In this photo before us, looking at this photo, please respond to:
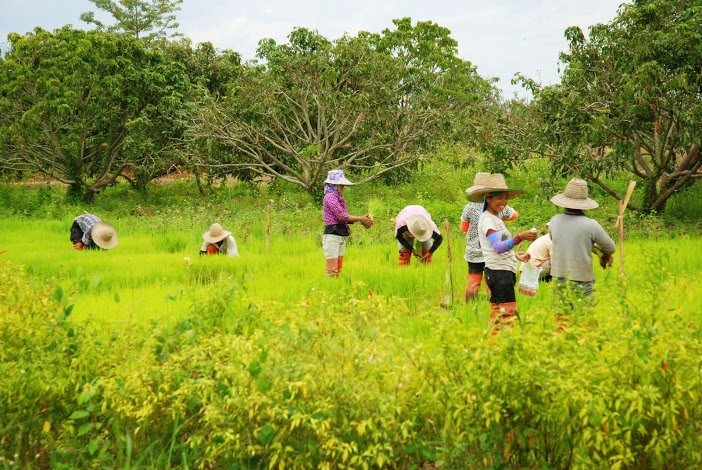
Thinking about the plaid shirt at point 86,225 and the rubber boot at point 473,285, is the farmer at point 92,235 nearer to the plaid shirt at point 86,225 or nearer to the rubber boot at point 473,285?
the plaid shirt at point 86,225

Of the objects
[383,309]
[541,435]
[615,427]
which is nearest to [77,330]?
[383,309]

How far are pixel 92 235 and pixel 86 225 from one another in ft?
1.20

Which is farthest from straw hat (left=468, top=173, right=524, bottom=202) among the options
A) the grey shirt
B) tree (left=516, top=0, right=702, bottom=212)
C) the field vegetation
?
tree (left=516, top=0, right=702, bottom=212)

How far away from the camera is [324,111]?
17094 millimetres

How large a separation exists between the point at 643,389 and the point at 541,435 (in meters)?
0.59

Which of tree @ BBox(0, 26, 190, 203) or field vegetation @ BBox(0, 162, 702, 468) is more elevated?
tree @ BBox(0, 26, 190, 203)

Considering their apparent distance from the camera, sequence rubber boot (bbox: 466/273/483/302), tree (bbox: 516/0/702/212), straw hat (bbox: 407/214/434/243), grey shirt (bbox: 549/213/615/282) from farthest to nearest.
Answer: tree (bbox: 516/0/702/212), straw hat (bbox: 407/214/434/243), rubber boot (bbox: 466/273/483/302), grey shirt (bbox: 549/213/615/282)

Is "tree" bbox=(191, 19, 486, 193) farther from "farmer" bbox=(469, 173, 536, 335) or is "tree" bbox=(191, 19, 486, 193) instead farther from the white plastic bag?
"farmer" bbox=(469, 173, 536, 335)

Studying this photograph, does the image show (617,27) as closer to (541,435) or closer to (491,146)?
(491,146)

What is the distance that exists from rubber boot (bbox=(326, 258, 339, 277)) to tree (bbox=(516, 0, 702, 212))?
5482mm

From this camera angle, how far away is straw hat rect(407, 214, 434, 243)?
853 centimetres

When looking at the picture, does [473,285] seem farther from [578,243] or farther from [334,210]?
[334,210]

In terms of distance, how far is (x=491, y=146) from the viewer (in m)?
13.1

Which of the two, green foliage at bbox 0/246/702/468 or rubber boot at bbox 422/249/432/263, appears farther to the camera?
rubber boot at bbox 422/249/432/263
